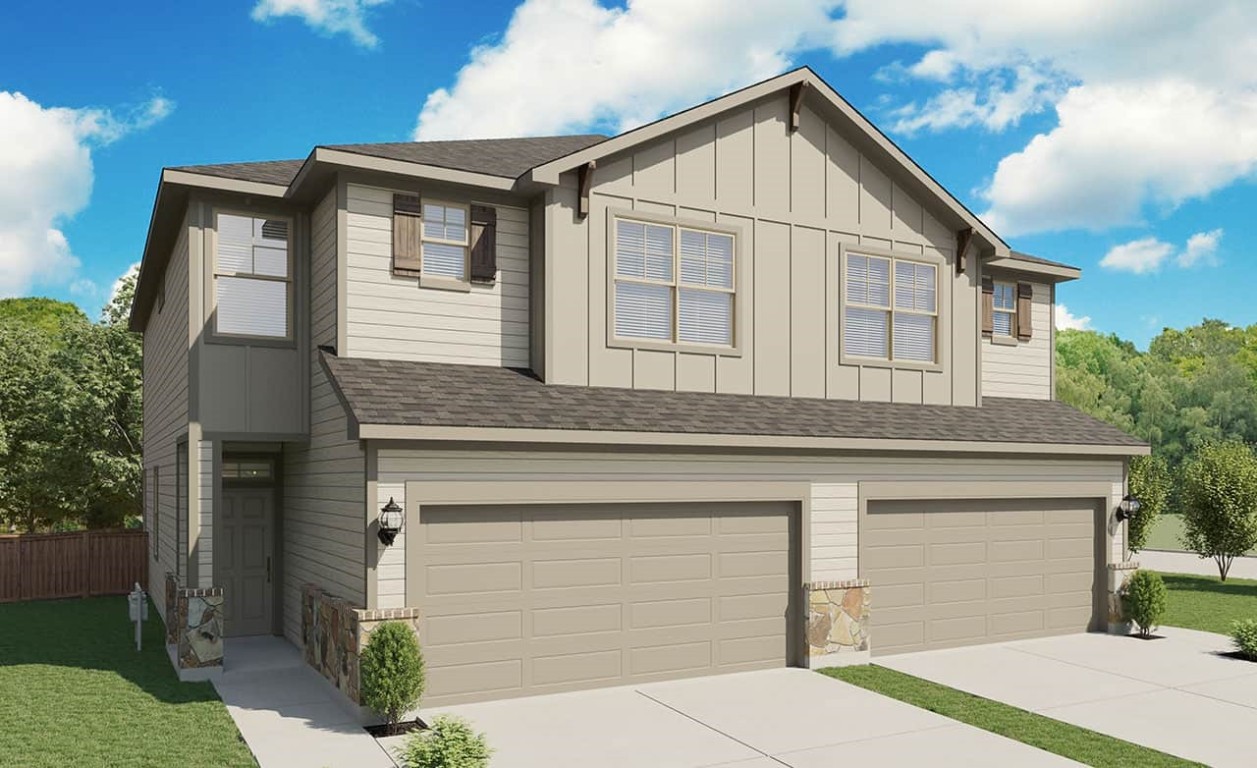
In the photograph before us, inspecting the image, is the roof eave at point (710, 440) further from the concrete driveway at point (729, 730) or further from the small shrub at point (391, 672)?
the concrete driveway at point (729, 730)

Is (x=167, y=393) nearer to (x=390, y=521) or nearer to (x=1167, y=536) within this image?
(x=390, y=521)

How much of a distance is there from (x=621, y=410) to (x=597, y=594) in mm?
2277

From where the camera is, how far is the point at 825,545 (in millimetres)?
13344

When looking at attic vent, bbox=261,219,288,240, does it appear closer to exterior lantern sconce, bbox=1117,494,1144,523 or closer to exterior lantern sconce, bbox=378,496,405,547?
exterior lantern sconce, bbox=378,496,405,547

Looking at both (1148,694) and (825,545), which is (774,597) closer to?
(825,545)

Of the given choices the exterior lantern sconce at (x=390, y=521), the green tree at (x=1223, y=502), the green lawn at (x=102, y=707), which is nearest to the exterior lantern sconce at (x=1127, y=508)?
the green tree at (x=1223, y=502)

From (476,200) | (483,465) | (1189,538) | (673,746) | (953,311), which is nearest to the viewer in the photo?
(673,746)

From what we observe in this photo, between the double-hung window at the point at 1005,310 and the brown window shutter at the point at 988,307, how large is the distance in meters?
0.08

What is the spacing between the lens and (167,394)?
16.3 metres

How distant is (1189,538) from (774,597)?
15635 mm

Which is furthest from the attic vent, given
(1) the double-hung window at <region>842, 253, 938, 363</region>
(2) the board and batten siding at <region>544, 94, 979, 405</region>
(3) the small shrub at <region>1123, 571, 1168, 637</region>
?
(3) the small shrub at <region>1123, 571, 1168, 637</region>

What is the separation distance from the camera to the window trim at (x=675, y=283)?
1327 centimetres

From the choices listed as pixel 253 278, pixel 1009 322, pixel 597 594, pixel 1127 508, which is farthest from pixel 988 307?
pixel 253 278

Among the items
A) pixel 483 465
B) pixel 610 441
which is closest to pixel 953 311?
pixel 610 441
